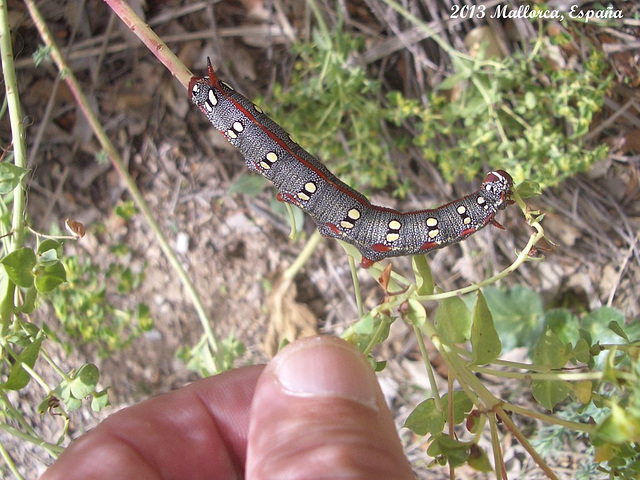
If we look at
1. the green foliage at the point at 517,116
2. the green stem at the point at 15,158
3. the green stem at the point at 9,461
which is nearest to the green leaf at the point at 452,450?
the green stem at the point at 15,158

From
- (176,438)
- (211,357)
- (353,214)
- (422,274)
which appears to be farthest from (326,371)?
(211,357)

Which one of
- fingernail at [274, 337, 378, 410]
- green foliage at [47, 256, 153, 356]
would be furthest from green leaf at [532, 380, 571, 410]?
green foliage at [47, 256, 153, 356]

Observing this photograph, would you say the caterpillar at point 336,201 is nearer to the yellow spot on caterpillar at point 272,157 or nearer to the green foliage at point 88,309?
the yellow spot on caterpillar at point 272,157

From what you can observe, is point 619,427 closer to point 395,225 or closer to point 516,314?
point 395,225

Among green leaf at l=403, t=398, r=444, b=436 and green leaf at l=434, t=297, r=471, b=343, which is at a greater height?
green leaf at l=434, t=297, r=471, b=343

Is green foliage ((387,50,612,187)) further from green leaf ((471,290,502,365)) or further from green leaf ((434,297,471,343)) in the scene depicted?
green leaf ((471,290,502,365))

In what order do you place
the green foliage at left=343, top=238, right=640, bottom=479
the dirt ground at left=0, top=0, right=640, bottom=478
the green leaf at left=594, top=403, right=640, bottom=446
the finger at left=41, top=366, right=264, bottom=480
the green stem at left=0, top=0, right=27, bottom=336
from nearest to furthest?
the green leaf at left=594, top=403, right=640, bottom=446 < the green foliage at left=343, top=238, right=640, bottom=479 < the green stem at left=0, top=0, right=27, bottom=336 < the finger at left=41, top=366, right=264, bottom=480 < the dirt ground at left=0, top=0, right=640, bottom=478

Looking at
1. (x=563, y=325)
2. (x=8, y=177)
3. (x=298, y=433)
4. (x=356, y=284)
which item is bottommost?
(x=563, y=325)
